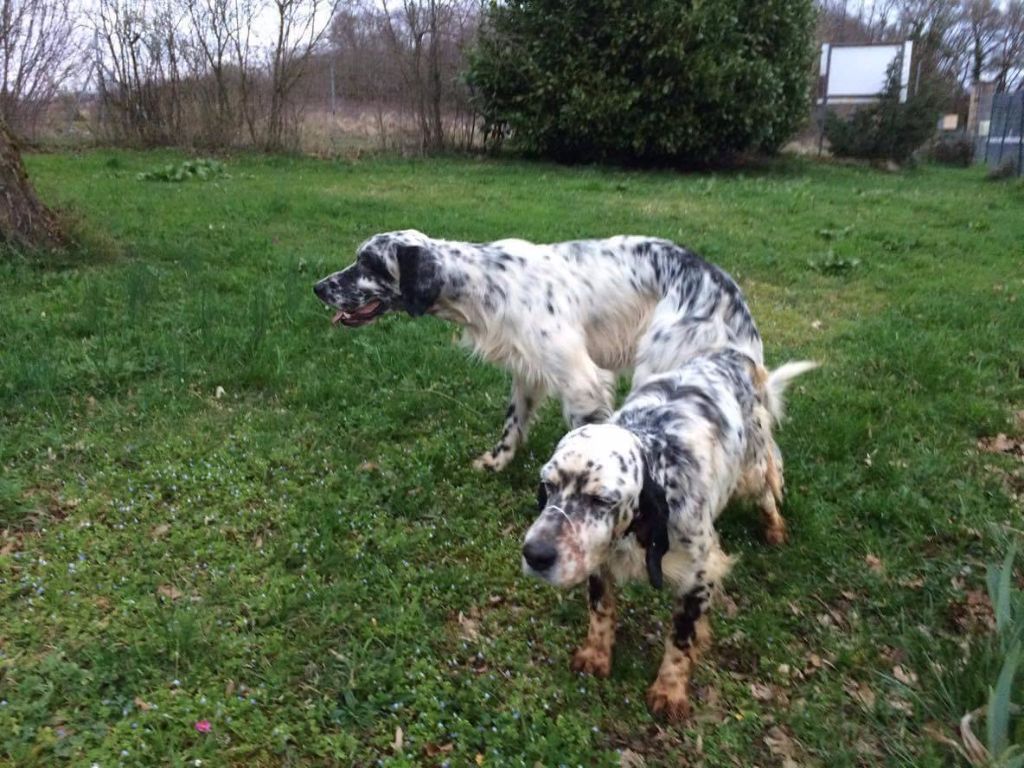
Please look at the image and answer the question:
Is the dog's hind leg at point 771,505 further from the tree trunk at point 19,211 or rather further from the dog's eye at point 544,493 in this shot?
the tree trunk at point 19,211

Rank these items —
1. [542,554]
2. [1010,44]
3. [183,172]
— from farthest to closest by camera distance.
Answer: [1010,44] < [183,172] < [542,554]

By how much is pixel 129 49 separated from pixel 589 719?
1706 centimetres

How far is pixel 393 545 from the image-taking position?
3.84 m

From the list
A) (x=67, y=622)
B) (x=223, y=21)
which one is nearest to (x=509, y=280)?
(x=67, y=622)

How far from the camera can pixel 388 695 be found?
9.77ft

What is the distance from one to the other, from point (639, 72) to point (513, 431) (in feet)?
44.2

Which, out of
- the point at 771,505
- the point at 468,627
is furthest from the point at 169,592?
the point at 771,505

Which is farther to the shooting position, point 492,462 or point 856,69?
point 856,69

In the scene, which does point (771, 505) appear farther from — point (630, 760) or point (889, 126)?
point (889, 126)

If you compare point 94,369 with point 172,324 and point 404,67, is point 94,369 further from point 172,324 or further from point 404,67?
point 404,67

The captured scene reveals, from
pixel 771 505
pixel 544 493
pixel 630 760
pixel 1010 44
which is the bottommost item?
pixel 630 760

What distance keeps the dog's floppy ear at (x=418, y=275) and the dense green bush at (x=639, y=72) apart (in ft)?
41.9

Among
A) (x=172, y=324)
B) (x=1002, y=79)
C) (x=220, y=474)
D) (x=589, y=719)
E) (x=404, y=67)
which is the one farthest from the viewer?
(x=1002, y=79)

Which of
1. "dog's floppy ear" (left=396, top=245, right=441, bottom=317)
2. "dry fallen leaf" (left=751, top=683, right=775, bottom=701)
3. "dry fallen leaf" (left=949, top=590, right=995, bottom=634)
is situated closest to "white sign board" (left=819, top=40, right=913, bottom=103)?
"dog's floppy ear" (left=396, top=245, right=441, bottom=317)
